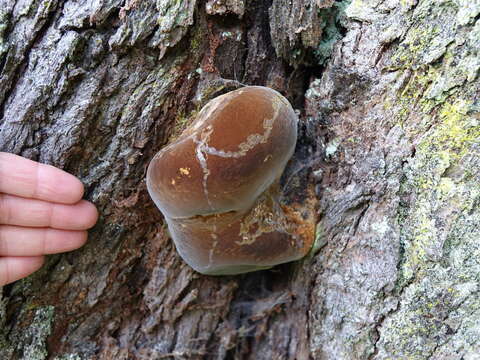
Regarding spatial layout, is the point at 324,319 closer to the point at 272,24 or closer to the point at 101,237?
the point at 101,237

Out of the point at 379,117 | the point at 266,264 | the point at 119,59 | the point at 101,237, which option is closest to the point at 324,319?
the point at 266,264

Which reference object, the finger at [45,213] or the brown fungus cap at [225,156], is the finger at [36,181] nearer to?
the finger at [45,213]

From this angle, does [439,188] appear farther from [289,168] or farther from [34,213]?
[34,213]

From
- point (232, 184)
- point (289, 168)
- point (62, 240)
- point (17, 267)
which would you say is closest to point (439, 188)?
point (289, 168)

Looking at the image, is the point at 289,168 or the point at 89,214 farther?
the point at 289,168

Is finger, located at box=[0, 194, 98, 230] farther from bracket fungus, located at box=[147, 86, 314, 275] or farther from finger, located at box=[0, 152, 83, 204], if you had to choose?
bracket fungus, located at box=[147, 86, 314, 275]

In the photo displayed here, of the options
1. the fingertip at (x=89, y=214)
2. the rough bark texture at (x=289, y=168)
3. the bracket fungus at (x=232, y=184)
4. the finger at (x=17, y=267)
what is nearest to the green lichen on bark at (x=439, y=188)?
the rough bark texture at (x=289, y=168)

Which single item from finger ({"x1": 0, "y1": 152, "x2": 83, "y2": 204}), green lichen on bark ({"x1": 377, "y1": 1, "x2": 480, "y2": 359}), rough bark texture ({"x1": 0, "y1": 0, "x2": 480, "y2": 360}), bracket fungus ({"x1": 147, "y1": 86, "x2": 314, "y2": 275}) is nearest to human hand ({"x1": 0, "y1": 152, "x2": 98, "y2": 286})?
finger ({"x1": 0, "y1": 152, "x2": 83, "y2": 204})
